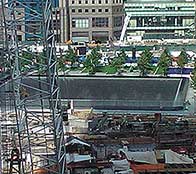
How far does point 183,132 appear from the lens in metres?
7.52

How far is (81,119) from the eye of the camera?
8586mm

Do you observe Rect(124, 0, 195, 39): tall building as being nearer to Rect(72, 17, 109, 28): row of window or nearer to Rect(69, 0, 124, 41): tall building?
Rect(69, 0, 124, 41): tall building

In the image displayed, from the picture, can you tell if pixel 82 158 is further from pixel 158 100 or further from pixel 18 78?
pixel 158 100

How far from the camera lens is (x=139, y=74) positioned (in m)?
12.8

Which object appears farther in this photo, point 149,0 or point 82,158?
point 149,0

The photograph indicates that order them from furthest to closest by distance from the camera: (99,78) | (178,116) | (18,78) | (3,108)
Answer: (99,78)
(178,116)
(3,108)
(18,78)

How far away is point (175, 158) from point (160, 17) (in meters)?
15.0

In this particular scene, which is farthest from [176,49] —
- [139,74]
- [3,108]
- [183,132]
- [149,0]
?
[3,108]

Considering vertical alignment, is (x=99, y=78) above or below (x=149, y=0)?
below

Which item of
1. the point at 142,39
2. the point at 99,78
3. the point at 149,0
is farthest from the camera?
the point at 149,0

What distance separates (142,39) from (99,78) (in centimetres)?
780

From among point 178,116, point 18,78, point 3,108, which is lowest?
point 178,116

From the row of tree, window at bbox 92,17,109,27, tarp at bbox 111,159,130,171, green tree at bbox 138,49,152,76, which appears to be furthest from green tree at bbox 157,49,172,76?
window at bbox 92,17,109,27

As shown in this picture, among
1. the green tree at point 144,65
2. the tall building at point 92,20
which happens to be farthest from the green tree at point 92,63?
the tall building at point 92,20
